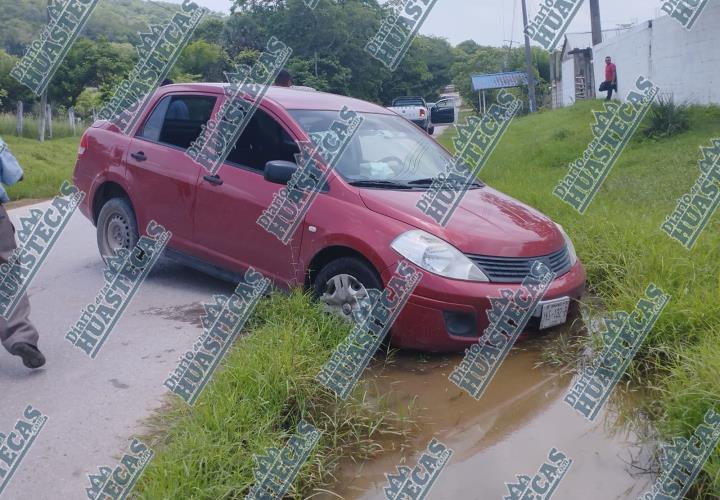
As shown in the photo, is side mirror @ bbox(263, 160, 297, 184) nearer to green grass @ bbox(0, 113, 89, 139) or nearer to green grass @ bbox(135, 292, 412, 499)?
green grass @ bbox(135, 292, 412, 499)

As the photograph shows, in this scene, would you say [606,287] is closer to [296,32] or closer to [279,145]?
[279,145]

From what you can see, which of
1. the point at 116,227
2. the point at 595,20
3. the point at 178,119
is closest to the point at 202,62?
the point at 595,20

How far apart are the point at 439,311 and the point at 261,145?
1941mm

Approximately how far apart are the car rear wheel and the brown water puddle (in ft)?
1.42

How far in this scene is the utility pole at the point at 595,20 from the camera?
2511 cm

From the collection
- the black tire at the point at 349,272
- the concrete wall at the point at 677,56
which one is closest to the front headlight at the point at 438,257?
the black tire at the point at 349,272

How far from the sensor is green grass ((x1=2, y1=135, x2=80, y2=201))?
41.7 ft

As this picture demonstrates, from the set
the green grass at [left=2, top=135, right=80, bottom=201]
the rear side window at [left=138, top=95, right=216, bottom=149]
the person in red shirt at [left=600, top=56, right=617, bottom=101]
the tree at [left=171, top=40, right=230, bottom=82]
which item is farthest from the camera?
the tree at [left=171, top=40, right=230, bottom=82]

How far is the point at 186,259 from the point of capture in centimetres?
561

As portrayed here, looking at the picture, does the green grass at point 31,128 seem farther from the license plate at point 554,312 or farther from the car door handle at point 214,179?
the license plate at point 554,312

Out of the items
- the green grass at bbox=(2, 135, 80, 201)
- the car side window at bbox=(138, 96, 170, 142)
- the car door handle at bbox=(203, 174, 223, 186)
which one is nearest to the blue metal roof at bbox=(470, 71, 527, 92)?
the green grass at bbox=(2, 135, 80, 201)

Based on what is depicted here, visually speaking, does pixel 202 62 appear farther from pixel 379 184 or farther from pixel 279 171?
pixel 379 184

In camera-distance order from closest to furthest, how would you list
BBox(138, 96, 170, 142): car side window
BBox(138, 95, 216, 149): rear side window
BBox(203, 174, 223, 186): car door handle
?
BBox(203, 174, 223, 186): car door handle, BBox(138, 95, 216, 149): rear side window, BBox(138, 96, 170, 142): car side window

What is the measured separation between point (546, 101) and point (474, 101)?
5.91 metres
